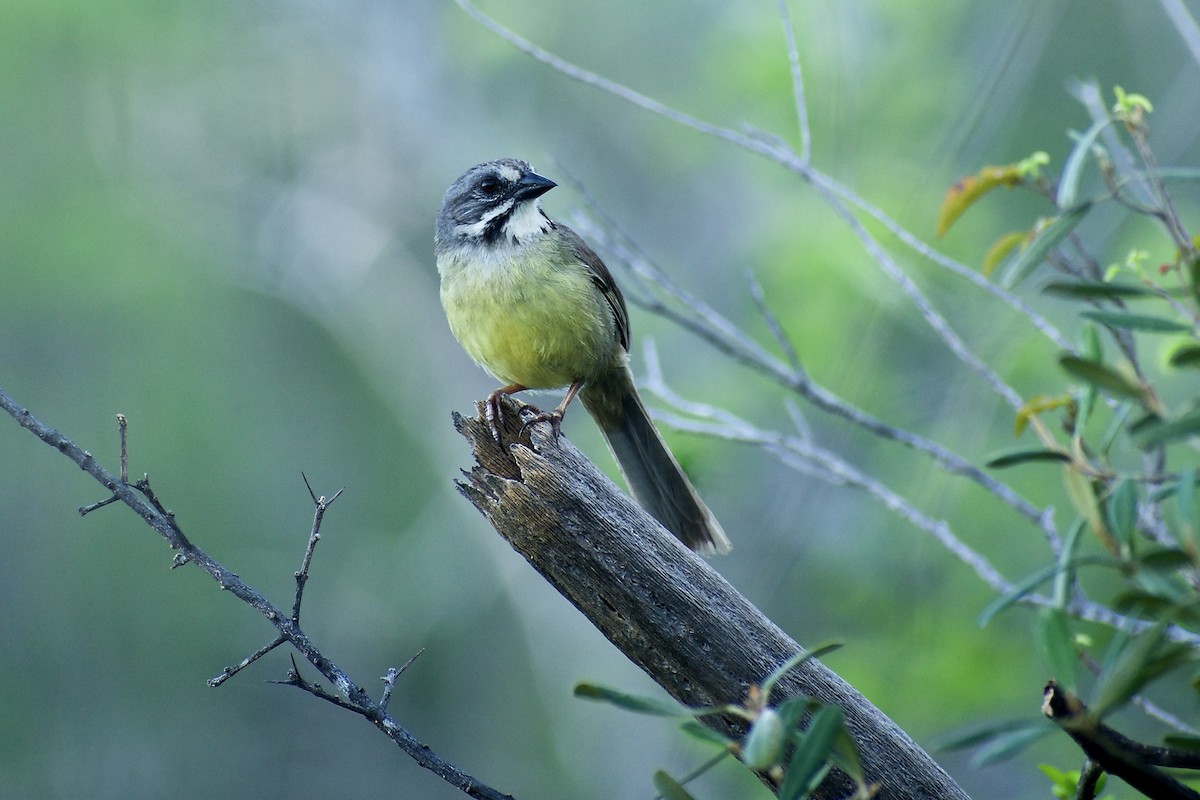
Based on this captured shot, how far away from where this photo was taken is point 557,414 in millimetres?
4141

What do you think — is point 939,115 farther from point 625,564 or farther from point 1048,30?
point 625,564

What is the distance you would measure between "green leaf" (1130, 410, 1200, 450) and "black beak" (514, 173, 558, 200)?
13.2 feet

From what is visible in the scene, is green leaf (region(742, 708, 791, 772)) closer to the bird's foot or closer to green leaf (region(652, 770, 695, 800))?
green leaf (region(652, 770, 695, 800))

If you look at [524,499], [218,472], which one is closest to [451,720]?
[218,472]

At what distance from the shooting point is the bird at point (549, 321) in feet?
15.6

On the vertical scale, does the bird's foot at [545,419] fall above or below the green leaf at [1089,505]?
below

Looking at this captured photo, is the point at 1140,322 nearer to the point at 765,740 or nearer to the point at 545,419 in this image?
the point at 765,740

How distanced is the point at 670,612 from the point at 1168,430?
52.8 inches

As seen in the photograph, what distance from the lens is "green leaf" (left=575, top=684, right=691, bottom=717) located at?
5.41 ft

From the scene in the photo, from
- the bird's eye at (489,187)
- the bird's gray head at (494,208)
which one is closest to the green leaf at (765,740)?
the bird's gray head at (494,208)

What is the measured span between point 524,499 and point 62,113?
17.2 meters

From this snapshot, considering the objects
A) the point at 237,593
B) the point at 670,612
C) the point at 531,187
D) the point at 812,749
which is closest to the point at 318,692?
the point at 237,593

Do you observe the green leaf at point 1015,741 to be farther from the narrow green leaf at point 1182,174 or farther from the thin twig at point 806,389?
the thin twig at point 806,389

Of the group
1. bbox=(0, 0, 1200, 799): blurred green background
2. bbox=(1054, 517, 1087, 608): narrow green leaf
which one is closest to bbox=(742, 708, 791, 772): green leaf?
bbox=(1054, 517, 1087, 608): narrow green leaf
